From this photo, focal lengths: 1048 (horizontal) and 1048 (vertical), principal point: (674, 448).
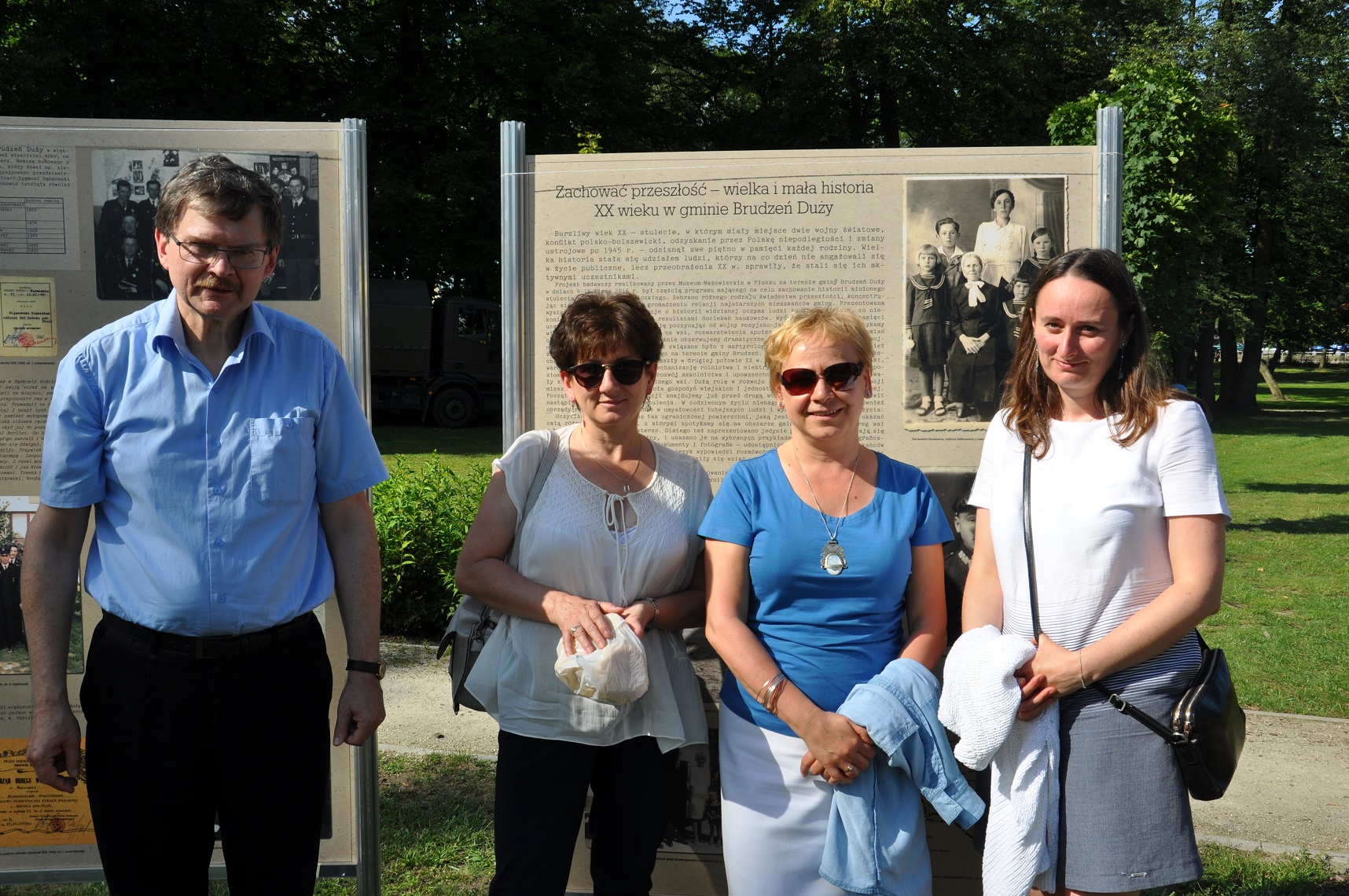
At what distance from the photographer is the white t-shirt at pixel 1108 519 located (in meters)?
2.25

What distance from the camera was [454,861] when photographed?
13.2ft

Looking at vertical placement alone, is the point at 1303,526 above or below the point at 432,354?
below

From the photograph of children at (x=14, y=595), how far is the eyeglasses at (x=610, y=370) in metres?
1.86

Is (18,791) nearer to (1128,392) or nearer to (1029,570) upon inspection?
(1029,570)

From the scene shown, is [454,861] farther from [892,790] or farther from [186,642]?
[892,790]

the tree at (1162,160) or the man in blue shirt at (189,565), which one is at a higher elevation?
the tree at (1162,160)

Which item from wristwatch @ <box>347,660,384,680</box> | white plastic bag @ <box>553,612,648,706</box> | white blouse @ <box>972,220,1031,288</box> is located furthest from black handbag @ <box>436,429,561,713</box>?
white blouse @ <box>972,220,1031,288</box>

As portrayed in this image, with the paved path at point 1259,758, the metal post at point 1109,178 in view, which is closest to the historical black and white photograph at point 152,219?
the metal post at point 1109,178

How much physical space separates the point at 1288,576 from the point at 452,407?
17267 mm

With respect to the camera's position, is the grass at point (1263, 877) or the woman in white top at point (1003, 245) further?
the grass at point (1263, 877)

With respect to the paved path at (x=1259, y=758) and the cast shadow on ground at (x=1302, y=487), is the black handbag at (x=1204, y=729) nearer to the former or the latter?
the paved path at (x=1259, y=758)

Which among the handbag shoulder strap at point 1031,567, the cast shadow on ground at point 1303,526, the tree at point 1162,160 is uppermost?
the tree at point 1162,160

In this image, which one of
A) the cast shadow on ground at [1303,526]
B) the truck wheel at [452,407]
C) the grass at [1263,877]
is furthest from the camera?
the truck wheel at [452,407]

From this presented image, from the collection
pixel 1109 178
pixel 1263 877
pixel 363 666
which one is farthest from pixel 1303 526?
pixel 363 666
